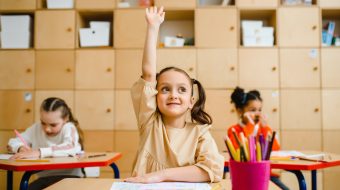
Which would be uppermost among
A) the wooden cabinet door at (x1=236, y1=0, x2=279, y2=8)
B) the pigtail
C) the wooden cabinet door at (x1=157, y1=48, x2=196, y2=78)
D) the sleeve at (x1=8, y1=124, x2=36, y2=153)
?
the wooden cabinet door at (x1=236, y1=0, x2=279, y2=8)

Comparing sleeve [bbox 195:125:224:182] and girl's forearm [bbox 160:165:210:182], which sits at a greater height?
sleeve [bbox 195:125:224:182]

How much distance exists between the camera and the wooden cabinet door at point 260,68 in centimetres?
352

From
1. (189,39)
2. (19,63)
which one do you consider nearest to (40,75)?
(19,63)

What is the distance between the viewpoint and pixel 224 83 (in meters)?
3.53

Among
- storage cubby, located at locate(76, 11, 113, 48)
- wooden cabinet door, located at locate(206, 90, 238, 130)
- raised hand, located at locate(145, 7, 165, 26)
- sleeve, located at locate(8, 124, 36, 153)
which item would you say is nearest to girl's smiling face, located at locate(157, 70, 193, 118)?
raised hand, located at locate(145, 7, 165, 26)

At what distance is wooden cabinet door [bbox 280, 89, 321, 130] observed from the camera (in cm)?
350

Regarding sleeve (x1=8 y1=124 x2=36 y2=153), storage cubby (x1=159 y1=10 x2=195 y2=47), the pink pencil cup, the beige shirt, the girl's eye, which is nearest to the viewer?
the pink pencil cup

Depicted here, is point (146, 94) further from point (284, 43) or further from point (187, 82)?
point (284, 43)

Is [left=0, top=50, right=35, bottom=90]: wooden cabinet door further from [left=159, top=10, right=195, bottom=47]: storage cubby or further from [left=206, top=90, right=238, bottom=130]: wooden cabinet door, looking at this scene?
[left=206, top=90, right=238, bottom=130]: wooden cabinet door

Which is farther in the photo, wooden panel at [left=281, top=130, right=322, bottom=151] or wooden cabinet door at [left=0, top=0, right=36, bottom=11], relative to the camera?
wooden cabinet door at [left=0, top=0, right=36, bottom=11]

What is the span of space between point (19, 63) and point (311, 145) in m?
3.12

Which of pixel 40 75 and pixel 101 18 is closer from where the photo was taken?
pixel 40 75

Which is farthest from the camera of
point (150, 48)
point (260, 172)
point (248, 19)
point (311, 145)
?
point (248, 19)

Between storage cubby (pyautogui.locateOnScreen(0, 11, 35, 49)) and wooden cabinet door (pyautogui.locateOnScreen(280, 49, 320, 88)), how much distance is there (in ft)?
8.78
